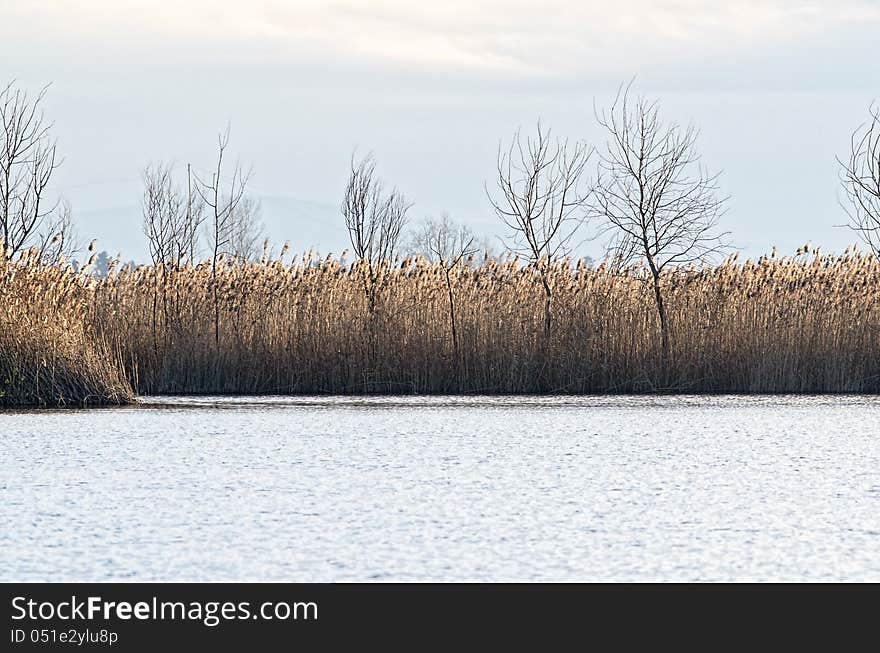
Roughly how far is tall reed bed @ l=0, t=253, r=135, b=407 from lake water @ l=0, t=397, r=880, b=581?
0.85m

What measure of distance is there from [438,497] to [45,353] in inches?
231

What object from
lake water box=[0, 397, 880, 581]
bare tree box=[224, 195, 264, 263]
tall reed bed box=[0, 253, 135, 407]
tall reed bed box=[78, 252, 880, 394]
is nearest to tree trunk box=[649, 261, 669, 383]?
tall reed bed box=[78, 252, 880, 394]

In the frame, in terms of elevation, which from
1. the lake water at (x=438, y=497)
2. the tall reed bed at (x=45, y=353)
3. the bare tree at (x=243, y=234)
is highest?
the bare tree at (x=243, y=234)

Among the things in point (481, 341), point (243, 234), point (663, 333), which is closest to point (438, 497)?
point (481, 341)

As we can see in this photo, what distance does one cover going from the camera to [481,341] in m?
12.9

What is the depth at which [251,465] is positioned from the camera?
7055 millimetres

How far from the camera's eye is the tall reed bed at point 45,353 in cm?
1081

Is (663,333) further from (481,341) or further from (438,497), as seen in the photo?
(438,497)

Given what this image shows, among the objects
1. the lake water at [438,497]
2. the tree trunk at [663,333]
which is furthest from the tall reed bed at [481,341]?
the lake water at [438,497]

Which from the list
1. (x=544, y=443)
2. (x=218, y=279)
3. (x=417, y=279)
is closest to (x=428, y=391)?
(x=417, y=279)

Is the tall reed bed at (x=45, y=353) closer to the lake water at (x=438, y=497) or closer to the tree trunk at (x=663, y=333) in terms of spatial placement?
the lake water at (x=438, y=497)

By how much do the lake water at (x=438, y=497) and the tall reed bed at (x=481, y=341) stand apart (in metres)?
2.80
